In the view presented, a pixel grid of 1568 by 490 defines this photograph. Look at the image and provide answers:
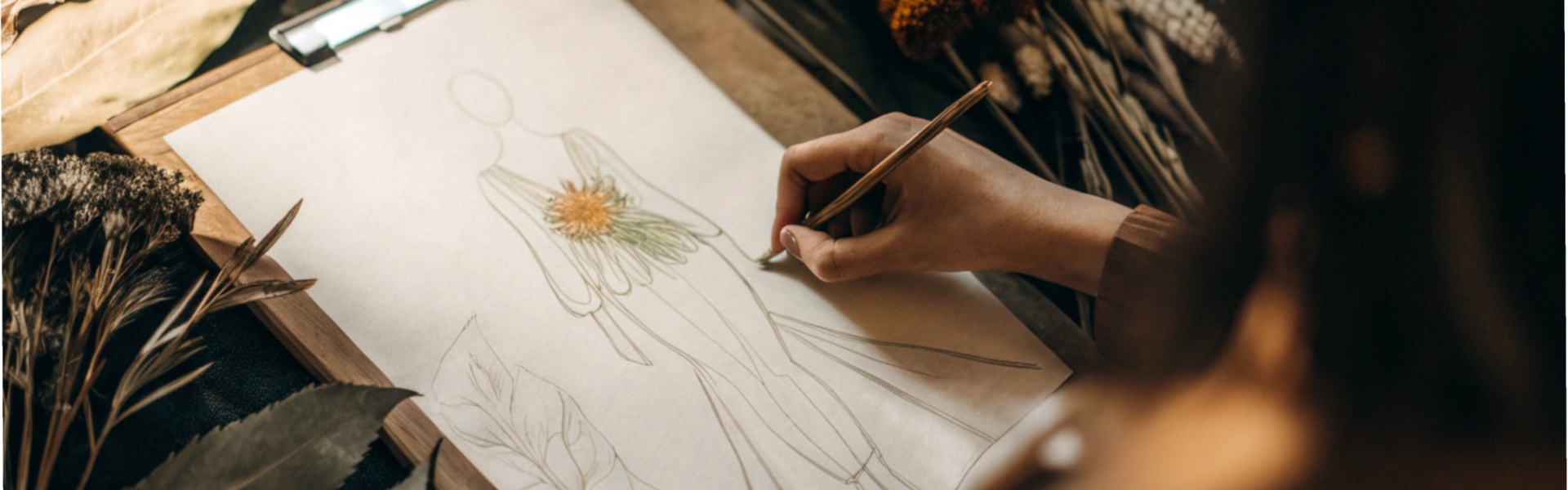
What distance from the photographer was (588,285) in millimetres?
607

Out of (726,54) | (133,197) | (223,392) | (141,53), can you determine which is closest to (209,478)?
(223,392)

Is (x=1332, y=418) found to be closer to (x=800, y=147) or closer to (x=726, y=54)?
(x=800, y=147)

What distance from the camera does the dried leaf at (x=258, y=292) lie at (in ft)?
1.70

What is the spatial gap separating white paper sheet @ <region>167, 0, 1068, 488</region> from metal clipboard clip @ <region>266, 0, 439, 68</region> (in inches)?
0.5

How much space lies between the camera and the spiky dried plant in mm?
483

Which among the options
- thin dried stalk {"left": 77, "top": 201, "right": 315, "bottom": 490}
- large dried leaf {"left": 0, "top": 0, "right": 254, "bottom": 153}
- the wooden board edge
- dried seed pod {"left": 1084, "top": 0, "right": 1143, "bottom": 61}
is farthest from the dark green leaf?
dried seed pod {"left": 1084, "top": 0, "right": 1143, "bottom": 61}

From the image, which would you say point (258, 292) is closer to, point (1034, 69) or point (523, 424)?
point (523, 424)

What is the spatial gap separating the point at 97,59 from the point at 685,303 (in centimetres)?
49

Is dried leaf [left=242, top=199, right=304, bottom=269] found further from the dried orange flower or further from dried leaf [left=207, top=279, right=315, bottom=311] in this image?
the dried orange flower

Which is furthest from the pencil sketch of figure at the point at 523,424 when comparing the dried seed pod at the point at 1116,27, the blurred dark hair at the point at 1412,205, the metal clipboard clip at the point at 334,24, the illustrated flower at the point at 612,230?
the dried seed pod at the point at 1116,27

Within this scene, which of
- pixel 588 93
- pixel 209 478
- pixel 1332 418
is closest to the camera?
pixel 1332 418

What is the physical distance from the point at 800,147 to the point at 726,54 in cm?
15

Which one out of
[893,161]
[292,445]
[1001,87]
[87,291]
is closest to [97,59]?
[87,291]

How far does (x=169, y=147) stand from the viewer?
1.95 feet
